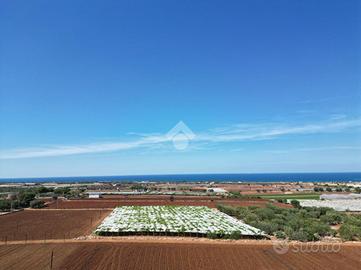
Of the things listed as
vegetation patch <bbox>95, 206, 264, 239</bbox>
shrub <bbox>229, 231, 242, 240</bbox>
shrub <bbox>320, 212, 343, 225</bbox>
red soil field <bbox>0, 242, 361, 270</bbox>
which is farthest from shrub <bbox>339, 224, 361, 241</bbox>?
shrub <bbox>229, 231, 242, 240</bbox>

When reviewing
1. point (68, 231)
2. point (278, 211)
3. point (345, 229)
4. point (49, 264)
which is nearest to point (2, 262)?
point (49, 264)

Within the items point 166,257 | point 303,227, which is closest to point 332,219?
point 303,227

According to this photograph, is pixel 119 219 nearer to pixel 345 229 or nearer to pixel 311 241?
pixel 311 241

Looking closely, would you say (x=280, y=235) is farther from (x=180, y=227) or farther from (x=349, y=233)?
(x=180, y=227)

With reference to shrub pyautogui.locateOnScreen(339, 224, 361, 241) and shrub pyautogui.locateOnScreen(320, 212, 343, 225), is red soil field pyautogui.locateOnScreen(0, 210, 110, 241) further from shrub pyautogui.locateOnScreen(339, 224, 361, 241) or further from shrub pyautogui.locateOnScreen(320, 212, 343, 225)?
shrub pyautogui.locateOnScreen(320, 212, 343, 225)

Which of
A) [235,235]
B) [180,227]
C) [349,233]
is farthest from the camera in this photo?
[180,227]
